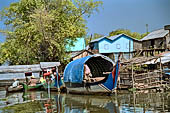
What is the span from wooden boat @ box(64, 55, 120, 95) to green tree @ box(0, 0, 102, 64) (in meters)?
9.31

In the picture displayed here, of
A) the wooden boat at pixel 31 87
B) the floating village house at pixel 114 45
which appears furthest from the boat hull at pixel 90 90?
the floating village house at pixel 114 45

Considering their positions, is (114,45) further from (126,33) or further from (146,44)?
(126,33)

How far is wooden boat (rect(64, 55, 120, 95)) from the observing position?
50.2ft

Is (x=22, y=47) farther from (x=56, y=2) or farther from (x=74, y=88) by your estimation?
(x=74, y=88)

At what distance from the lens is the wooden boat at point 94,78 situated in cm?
1530

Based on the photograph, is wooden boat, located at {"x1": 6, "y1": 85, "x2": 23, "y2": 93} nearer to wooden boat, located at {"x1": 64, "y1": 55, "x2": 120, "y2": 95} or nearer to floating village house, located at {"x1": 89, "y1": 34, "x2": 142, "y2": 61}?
wooden boat, located at {"x1": 64, "y1": 55, "x2": 120, "y2": 95}

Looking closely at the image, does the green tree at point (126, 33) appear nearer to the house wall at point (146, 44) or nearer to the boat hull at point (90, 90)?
the house wall at point (146, 44)

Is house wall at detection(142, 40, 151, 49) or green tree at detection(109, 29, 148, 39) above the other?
green tree at detection(109, 29, 148, 39)

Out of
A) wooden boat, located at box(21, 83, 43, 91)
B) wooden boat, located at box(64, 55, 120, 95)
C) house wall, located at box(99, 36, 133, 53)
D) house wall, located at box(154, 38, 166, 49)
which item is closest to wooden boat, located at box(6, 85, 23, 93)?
wooden boat, located at box(21, 83, 43, 91)

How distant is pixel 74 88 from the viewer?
18344 millimetres

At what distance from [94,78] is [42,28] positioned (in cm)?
1289

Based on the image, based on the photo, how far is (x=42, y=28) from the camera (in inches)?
1087

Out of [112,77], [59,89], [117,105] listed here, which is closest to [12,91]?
[59,89]

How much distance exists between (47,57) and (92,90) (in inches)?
622
